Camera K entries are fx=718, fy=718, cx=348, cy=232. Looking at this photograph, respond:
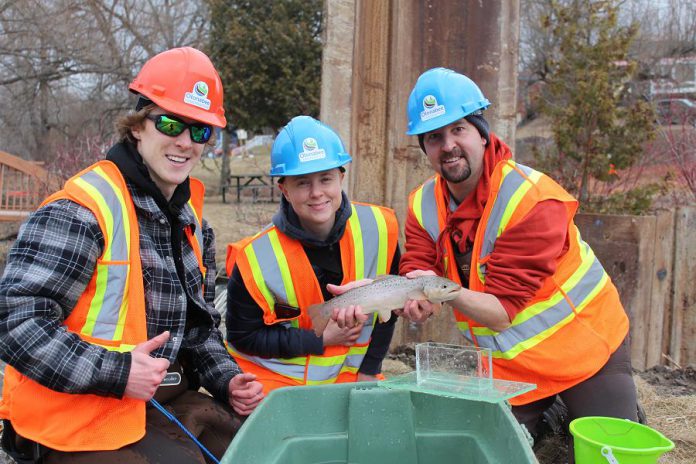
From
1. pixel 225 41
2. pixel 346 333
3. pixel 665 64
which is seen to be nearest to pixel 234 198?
pixel 225 41

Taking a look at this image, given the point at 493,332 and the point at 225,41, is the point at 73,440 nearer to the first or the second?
the point at 493,332

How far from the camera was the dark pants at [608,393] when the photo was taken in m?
3.68

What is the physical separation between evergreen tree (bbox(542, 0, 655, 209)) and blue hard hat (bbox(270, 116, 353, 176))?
592 cm

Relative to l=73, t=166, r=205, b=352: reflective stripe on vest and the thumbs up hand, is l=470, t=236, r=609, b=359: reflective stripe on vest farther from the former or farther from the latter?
l=73, t=166, r=205, b=352: reflective stripe on vest

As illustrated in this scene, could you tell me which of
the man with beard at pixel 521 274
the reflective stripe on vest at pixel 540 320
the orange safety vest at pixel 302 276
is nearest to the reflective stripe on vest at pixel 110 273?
the orange safety vest at pixel 302 276

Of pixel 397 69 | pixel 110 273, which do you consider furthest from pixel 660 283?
pixel 110 273

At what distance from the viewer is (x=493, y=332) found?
369 centimetres

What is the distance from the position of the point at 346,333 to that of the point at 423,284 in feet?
2.30

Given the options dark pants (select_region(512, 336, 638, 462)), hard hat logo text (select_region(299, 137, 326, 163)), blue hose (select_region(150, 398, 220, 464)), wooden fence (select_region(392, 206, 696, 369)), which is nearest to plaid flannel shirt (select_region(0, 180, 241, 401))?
blue hose (select_region(150, 398, 220, 464))

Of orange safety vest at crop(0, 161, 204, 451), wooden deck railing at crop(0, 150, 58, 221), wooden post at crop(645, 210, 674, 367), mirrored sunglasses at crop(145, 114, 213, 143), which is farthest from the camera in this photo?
wooden deck railing at crop(0, 150, 58, 221)

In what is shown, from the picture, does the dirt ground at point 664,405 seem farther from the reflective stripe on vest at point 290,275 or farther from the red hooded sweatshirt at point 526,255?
the reflective stripe on vest at point 290,275

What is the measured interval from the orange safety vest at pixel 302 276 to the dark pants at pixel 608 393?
1174 mm

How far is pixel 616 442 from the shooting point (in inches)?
121

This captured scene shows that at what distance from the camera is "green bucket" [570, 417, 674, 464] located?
2650mm
